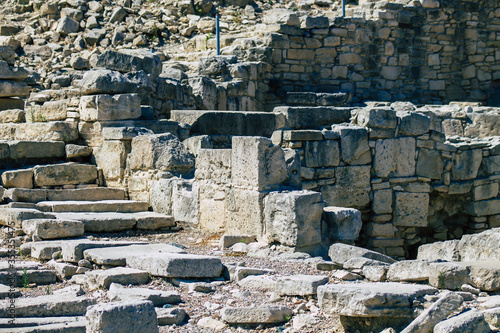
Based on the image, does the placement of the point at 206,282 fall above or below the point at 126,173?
below

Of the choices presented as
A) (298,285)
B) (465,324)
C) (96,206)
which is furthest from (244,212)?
(465,324)

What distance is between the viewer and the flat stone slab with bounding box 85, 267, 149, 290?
5.04 meters

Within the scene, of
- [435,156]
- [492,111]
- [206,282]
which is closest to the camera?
[206,282]

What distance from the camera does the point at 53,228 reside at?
22.0 feet

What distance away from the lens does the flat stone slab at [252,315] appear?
169 inches

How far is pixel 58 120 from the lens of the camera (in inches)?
393

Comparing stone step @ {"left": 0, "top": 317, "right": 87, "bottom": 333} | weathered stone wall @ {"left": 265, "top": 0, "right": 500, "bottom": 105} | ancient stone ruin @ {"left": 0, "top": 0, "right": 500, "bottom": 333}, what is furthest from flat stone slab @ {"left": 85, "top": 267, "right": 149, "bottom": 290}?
weathered stone wall @ {"left": 265, "top": 0, "right": 500, "bottom": 105}

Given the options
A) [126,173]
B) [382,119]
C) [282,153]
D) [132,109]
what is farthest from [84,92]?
[382,119]

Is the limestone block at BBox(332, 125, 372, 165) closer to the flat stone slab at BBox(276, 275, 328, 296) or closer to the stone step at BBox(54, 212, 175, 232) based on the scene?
the stone step at BBox(54, 212, 175, 232)

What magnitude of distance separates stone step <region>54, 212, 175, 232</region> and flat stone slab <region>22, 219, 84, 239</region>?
45 centimetres

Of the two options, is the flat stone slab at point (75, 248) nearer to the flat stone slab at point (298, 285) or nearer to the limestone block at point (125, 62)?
the flat stone slab at point (298, 285)

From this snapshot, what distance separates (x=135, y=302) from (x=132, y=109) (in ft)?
19.8

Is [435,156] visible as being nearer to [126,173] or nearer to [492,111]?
[492,111]

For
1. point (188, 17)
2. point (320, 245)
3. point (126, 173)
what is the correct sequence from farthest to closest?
point (188, 17), point (126, 173), point (320, 245)
